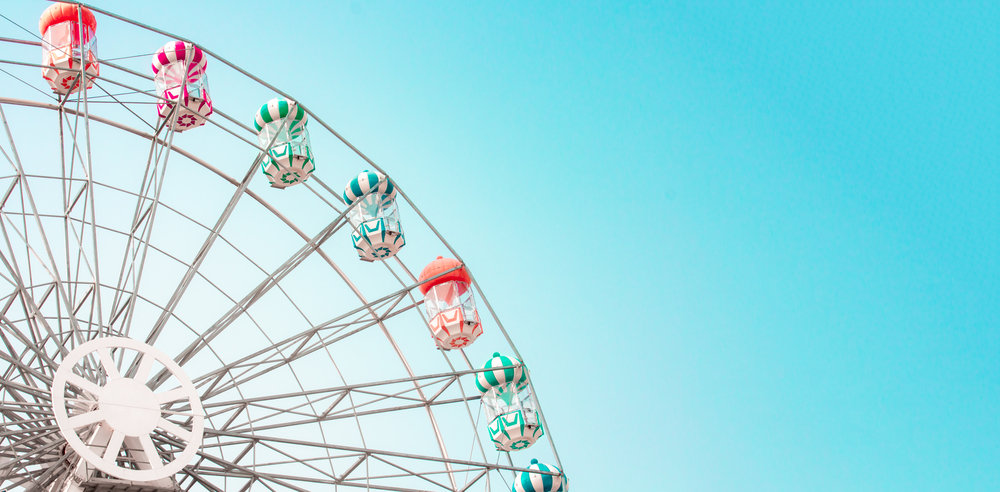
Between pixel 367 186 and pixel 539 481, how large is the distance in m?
6.65

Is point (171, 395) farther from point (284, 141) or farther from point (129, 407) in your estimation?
point (284, 141)

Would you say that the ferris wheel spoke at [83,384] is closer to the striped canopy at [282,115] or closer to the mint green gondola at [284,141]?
the mint green gondola at [284,141]

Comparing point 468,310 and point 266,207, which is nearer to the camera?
point 468,310

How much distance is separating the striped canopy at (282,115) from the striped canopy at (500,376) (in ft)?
20.3

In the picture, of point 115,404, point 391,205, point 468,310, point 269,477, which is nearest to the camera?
point 115,404

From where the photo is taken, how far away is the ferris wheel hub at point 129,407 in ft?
39.1

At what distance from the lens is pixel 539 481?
15.4 meters

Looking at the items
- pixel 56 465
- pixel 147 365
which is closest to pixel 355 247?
pixel 147 365

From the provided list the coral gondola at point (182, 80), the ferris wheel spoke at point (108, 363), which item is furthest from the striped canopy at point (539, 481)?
the coral gondola at point (182, 80)

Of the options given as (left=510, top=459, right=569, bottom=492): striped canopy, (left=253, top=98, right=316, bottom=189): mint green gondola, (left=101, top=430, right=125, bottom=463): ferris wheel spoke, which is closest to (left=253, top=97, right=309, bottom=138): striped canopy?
(left=253, top=98, right=316, bottom=189): mint green gondola

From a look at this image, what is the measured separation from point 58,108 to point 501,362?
1005 centimetres

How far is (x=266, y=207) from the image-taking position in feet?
63.8

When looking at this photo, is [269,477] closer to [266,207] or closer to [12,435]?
[12,435]

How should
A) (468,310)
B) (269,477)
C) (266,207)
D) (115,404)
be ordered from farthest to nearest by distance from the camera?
(266,207) → (468,310) → (269,477) → (115,404)
